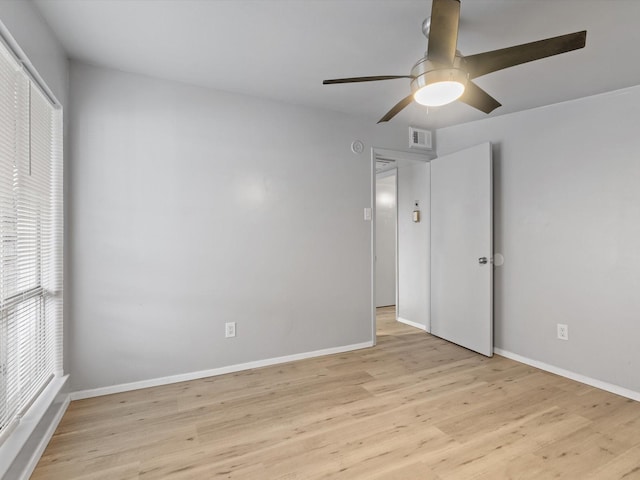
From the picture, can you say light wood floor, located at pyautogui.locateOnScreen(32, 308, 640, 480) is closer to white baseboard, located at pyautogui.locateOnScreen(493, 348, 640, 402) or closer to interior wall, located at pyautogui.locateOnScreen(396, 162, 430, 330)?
white baseboard, located at pyautogui.locateOnScreen(493, 348, 640, 402)

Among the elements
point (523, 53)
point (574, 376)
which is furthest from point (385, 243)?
point (523, 53)

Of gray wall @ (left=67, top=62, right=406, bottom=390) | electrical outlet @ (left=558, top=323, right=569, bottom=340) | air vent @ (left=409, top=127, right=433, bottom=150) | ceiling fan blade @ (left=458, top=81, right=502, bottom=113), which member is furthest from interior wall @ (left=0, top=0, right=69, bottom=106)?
electrical outlet @ (left=558, top=323, right=569, bottom=340)

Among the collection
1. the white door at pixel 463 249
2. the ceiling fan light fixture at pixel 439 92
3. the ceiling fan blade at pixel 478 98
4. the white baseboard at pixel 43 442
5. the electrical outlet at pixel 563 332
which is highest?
the ceiling fan blade at pixel 478 98

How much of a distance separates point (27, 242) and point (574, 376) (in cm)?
→ 399

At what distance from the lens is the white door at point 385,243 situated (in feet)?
18.4

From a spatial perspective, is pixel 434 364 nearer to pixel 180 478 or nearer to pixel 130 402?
pixel 180 478

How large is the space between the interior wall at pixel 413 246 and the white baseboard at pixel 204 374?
110cm

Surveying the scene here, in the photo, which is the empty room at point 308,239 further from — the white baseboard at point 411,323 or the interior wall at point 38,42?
the white baseboard at point 411,323

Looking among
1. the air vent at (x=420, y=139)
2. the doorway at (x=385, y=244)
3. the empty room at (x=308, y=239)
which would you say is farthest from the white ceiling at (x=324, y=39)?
the doorway at (x=385, y=244)

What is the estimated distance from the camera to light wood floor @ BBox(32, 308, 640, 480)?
5.69 feet

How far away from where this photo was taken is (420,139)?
3.85 m

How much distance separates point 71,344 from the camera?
2412mm

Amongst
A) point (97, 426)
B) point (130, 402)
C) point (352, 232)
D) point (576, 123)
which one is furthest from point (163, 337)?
point (576, 123)

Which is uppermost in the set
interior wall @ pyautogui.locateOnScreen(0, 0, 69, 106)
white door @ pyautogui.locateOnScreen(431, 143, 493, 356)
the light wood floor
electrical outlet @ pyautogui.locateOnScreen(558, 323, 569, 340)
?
interior wall @ pyautogui.locateOnScreen(0, 0, 69, 106)
